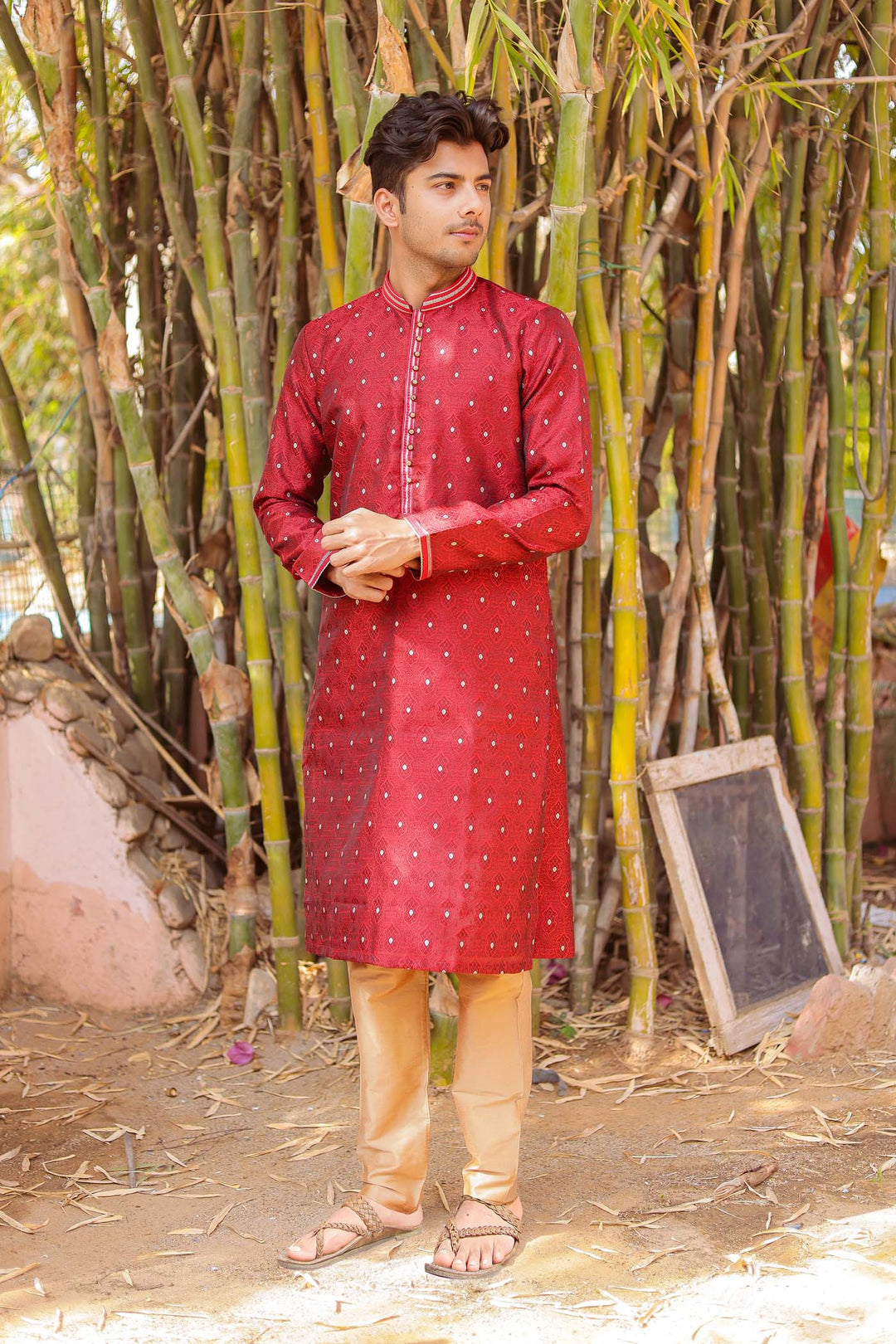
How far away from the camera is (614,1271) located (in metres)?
1.70

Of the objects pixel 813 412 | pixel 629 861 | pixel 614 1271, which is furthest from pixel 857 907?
pixel 614 1271

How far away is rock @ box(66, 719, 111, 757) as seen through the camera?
9.04 ft

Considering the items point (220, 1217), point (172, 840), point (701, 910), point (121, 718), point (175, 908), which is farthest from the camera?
point (121, 718)

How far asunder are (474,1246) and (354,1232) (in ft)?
0.54

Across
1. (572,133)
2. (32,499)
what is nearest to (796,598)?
(572,133)

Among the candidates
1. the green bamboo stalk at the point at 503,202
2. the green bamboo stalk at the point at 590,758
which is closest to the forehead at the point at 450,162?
the green bamboo stalk at the point at 503,202

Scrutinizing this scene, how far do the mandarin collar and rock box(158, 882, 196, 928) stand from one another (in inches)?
56.2

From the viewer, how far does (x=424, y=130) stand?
1.62m

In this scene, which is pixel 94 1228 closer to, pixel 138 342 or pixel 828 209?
pixel 138 342

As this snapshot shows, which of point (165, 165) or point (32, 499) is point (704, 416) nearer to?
point (165, 165)

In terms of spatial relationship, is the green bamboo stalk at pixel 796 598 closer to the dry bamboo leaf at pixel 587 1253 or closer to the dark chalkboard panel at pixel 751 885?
the dark chalkboard panel at pixel 751 885

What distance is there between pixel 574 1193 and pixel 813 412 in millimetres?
1665

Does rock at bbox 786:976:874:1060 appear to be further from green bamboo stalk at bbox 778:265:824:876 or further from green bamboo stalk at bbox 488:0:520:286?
green bamboo stalk at bbox 488:0:520:286

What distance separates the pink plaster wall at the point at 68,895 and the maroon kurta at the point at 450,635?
42.3 inches
